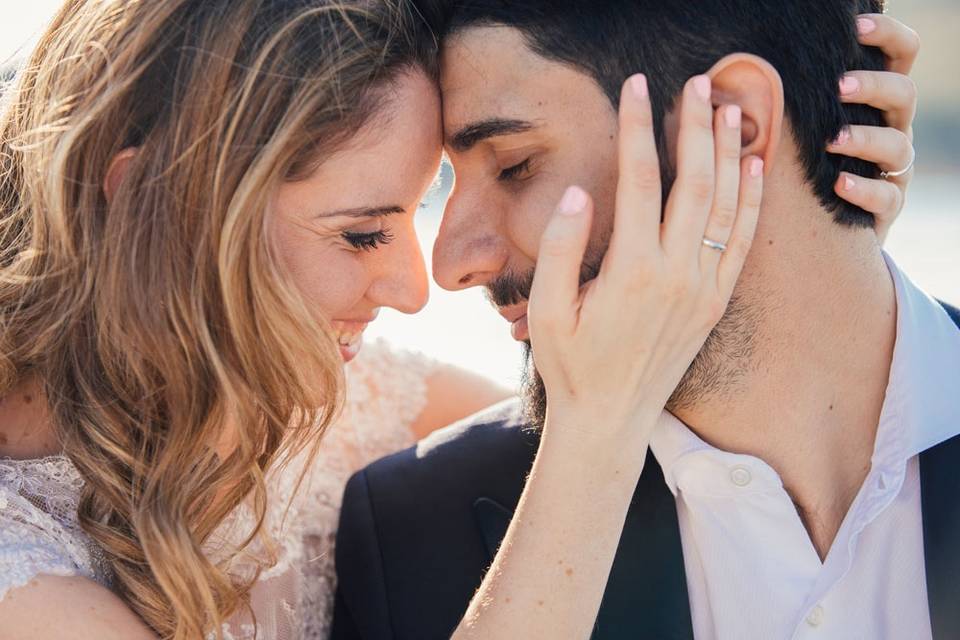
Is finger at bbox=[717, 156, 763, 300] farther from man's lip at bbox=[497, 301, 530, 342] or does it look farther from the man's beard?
man's lip at bbox=[497, 301, 530, 342]

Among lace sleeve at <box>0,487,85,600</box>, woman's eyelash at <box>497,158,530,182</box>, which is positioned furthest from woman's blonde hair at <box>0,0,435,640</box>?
woman's eyelash at <box>497,158,530,182</box>

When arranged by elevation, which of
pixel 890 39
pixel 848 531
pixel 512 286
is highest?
pixel 890 39

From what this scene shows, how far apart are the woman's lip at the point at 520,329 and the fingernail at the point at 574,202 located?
0.52 meters

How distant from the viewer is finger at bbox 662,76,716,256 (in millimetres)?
2322

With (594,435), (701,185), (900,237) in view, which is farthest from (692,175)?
(900,237)

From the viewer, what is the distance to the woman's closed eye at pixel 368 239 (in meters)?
2.60

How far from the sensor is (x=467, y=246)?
2.71 meters

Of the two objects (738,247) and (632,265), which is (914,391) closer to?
(738,247)

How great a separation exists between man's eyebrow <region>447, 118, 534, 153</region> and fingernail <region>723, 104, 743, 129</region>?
457 mm

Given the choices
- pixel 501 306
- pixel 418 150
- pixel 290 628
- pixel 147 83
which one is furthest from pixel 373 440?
pixel 147 83

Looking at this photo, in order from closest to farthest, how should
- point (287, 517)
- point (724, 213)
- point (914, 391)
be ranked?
point (724, 213) < point (914, 391) < point (287, 517)

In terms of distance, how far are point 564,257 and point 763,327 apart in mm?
615

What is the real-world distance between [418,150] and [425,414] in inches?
52.6

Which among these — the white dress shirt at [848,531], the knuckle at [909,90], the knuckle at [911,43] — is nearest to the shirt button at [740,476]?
the white dress shirt at [848,531]
